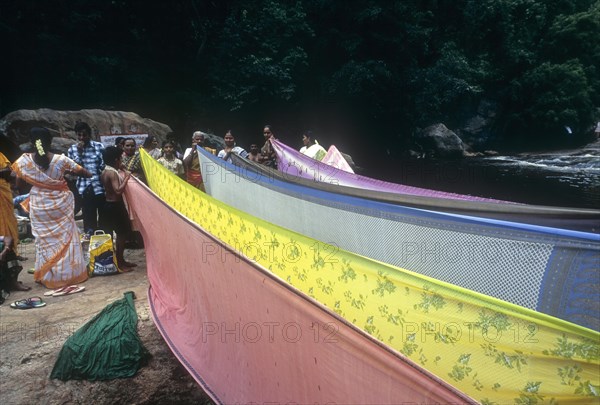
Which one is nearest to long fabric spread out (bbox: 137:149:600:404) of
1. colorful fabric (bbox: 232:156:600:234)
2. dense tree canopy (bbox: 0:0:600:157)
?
colorful fabric (bbox: 232:156:600:234)

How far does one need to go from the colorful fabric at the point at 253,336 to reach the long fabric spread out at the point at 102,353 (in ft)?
0.67

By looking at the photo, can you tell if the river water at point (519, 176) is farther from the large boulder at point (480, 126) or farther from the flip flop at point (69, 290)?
the flip flop at point (69, 290)

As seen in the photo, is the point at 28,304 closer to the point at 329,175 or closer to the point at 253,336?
the point at 253,336

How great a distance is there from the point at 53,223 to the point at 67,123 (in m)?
4.74

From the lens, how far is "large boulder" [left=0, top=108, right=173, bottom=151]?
6996 millimetres

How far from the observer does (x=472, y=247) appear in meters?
→ 1.72

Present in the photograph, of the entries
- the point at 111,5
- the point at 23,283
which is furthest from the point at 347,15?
the point at 23,283

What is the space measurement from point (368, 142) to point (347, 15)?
5.45m

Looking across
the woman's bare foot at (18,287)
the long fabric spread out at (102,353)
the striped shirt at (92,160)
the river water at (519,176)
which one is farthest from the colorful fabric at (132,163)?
the river water at (519,176)

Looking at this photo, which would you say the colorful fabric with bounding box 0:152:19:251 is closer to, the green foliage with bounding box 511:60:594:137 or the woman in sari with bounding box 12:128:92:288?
the woman in sari with bounding box 12:128:92:288

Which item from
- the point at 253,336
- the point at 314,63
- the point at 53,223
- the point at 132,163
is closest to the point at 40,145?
the point at 53,223

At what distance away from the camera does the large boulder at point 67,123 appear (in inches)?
275

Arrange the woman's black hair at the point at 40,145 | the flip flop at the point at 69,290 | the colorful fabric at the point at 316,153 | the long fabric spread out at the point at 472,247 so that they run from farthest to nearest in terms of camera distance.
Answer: the colorful fabric at the point at 316,153 < the flip flop at the point at 69,290 < the woman's black hair at the point at 40,145 < the long fabric spread out at the point at 472,247

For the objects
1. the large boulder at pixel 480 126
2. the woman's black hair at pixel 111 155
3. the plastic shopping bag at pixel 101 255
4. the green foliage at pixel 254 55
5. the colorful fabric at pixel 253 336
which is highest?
the green foliage at pixel 254 55
